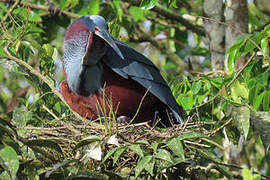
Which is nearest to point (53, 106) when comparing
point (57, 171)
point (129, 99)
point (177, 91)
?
point (129, 99)

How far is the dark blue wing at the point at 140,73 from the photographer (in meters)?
4.08

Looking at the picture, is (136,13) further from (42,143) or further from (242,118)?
(42,143)

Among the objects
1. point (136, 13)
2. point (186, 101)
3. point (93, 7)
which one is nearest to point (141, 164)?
point (186, 101)

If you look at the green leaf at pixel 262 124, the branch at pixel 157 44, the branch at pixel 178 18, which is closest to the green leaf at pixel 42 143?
the green leaf at pixel 262 124

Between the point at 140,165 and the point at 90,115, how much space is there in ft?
5.29

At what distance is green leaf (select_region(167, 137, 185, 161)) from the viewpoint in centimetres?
286

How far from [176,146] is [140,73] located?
1.39 metres

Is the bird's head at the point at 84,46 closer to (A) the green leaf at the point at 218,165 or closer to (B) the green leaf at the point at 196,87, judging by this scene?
(B) the green leaf at the point at 196,87

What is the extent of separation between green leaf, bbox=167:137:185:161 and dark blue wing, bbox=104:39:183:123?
1.14m

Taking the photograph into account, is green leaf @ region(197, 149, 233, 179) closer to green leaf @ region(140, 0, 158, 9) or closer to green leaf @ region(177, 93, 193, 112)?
green leaf @ region(177, 93, 193, 112)

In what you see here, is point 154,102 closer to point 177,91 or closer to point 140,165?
point 177,91

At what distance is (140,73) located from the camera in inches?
164

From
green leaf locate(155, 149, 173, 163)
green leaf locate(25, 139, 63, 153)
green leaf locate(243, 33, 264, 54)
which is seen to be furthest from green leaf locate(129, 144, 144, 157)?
green leaf locate(243, 33, 264, 54)

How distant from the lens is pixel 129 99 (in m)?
4.14
